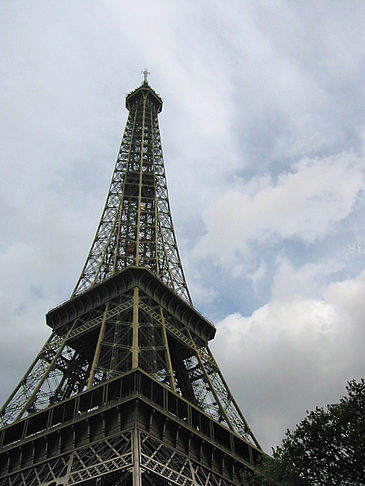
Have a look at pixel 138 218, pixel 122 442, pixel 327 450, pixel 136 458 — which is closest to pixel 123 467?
pixel 136 458

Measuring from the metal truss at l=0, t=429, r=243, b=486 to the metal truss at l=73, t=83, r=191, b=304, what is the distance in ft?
67.1

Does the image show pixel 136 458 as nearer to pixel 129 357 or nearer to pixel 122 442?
pixel 122 442

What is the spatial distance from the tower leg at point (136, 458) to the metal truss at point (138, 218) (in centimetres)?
2224

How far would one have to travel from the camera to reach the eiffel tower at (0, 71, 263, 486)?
102ft

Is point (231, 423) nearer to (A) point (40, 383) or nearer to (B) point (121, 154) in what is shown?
(A) point (40, 383)

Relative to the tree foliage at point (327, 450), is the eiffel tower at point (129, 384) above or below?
above

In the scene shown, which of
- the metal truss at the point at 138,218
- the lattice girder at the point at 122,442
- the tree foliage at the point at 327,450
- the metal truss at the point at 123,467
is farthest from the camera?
the metal truss at the point at 138,218

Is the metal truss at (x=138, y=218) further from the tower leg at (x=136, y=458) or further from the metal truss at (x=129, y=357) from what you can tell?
the tower leg at (x=136, y=458)

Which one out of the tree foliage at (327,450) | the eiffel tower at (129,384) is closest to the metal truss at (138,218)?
the eiffel tower at (129,384)

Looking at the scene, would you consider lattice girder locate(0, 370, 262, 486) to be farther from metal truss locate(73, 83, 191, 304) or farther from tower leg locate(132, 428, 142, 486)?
metal truss locate(73, 83, 191, 304)

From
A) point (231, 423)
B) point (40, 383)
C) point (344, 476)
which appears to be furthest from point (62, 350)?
point (344, 476)

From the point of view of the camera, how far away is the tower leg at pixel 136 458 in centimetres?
2611

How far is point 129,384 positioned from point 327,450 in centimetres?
1324

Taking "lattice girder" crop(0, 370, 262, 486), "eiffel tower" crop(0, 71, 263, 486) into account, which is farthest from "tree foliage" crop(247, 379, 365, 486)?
"lattice girder" crop(0, 370, 262, 486)
